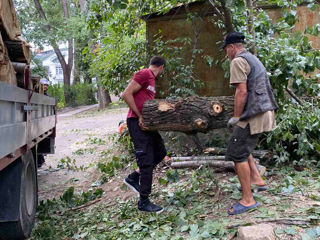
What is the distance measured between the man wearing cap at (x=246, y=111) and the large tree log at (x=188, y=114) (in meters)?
0.37

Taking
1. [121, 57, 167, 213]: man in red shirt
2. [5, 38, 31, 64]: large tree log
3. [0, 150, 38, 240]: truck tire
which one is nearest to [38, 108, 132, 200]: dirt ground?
[121, 57, 167, 213]: man in red shirt

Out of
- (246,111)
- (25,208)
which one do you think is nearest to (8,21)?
(25,208)

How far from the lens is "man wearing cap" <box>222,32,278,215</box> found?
11.2 ft

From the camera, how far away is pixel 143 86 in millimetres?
4062

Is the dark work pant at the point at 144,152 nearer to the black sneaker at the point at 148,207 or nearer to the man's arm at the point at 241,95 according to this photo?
the black sneaker at the point at 148,207

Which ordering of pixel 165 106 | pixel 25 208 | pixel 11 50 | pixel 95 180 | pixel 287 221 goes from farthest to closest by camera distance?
pixel 95 180 < pixel 11 50 < pixel 165 106 < pixel 25 208 < pixel 287 221

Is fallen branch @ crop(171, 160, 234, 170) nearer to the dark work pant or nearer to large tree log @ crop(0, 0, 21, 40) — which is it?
the dark work pant

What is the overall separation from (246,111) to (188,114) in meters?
0.76

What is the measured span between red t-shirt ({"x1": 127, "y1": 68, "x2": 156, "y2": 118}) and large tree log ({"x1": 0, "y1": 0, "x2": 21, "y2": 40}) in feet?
5.36

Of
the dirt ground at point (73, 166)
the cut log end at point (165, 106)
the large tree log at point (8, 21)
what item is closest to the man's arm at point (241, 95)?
the cut log end at point (165, 106)

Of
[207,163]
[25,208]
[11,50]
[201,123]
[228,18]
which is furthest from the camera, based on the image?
[228,18]

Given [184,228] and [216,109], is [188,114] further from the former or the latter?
[184,228]

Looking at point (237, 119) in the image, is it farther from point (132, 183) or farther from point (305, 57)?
point (305, 57)

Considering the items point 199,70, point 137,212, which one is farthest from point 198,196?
point 199,70
